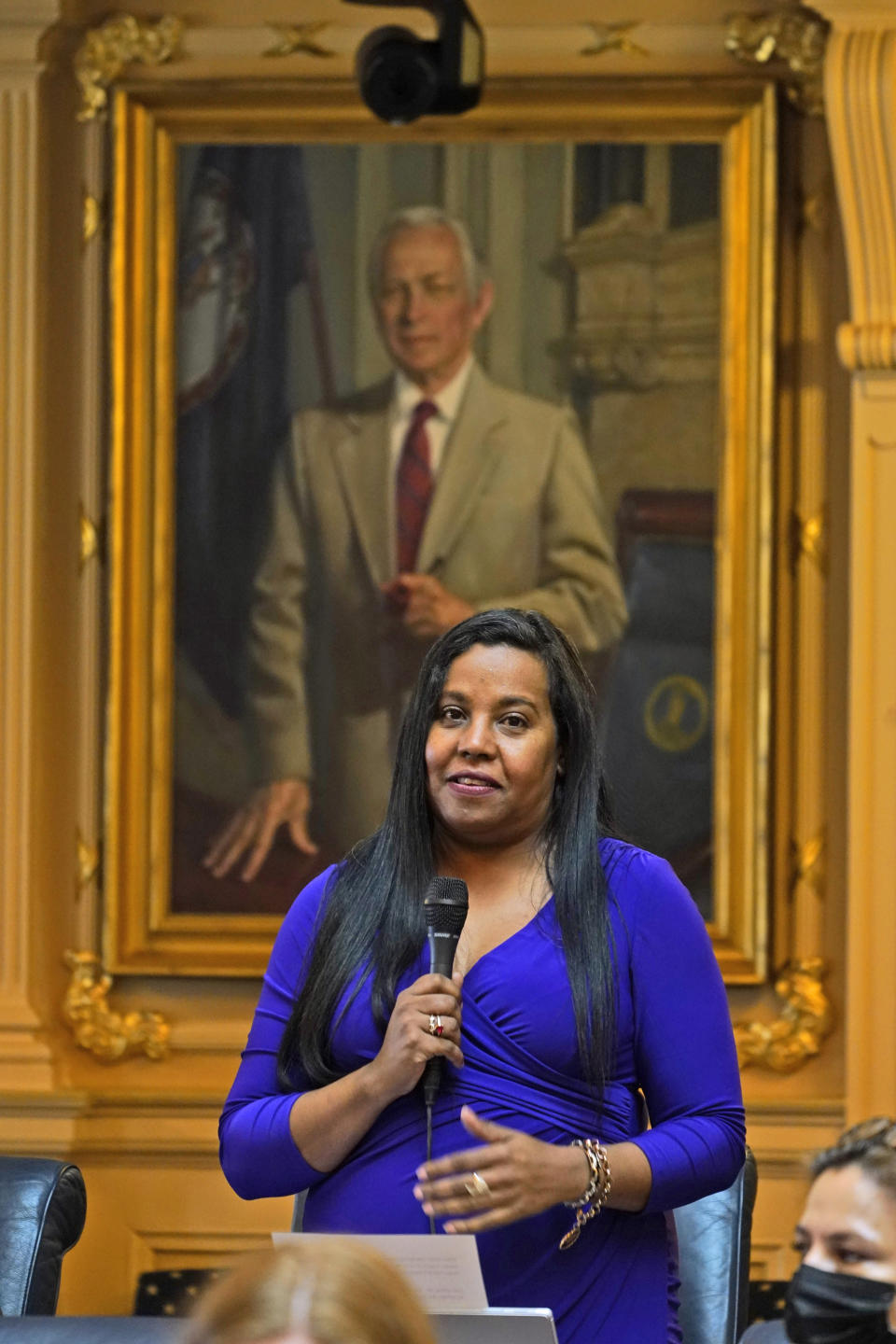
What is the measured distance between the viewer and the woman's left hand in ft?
7.14

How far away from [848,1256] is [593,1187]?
0.68m

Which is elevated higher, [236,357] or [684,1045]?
[236,357]

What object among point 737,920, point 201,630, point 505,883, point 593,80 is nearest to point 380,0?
point 593,80

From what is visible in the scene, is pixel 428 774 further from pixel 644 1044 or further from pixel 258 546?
pixel 258 546

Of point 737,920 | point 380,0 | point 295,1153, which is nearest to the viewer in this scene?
point 295,1153

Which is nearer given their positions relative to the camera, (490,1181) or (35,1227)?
(490,1181)

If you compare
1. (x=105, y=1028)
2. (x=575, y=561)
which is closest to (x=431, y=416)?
(x=575, y=561)

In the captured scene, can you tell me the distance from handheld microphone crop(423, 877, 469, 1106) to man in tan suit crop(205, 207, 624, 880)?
2709mm

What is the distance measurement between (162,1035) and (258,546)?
127 centimetres

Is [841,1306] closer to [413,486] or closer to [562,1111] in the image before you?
[562,1111]

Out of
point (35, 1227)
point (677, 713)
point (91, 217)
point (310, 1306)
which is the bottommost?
point (35, 1227)

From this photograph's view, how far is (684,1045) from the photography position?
94.4 inches

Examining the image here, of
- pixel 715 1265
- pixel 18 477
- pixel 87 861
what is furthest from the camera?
pixel 87 861

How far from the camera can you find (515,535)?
16.6 feet
